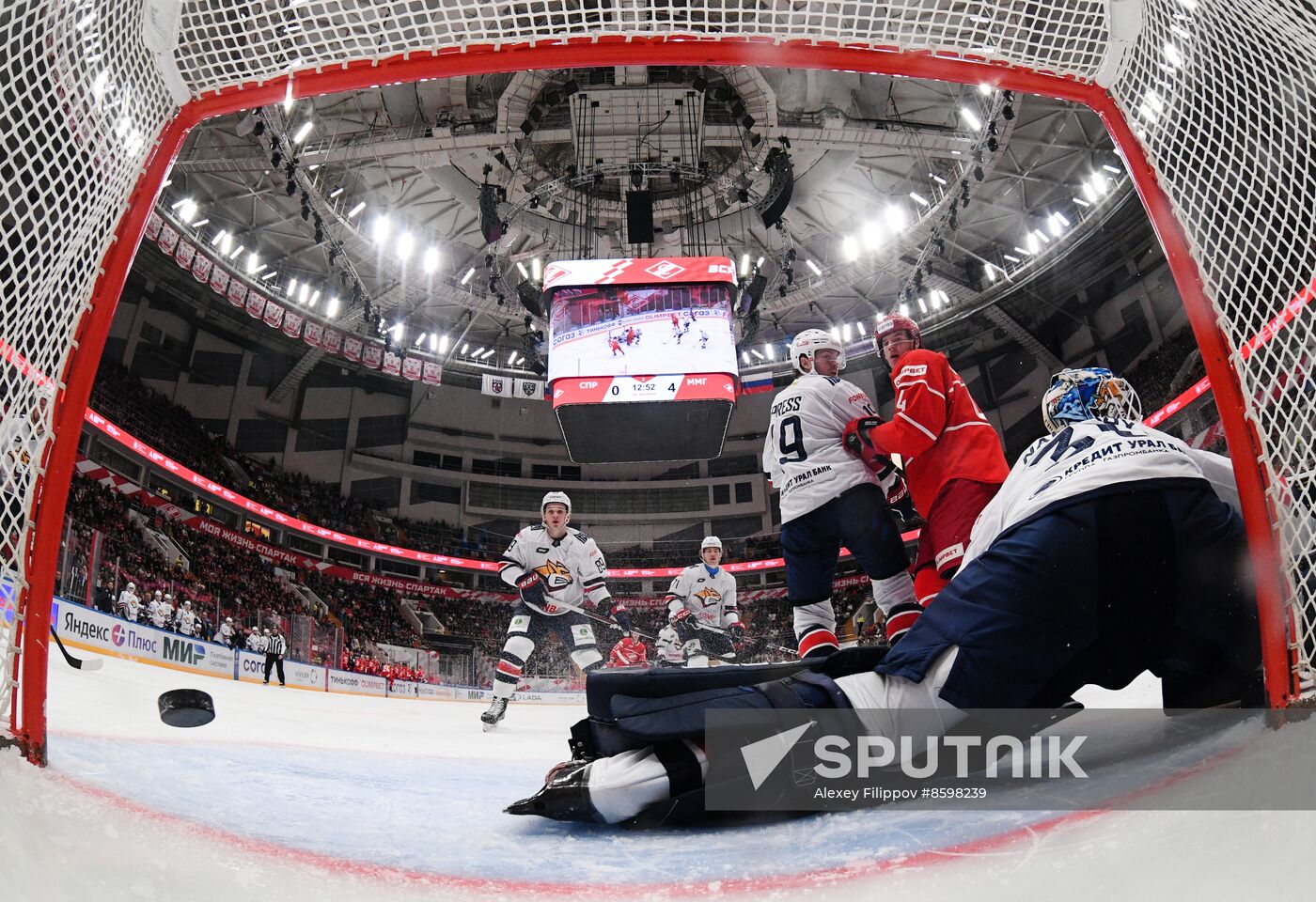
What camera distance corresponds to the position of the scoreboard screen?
442 inches

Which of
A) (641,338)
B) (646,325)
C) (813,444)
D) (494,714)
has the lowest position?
(494,714)

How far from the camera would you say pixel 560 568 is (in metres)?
5.35

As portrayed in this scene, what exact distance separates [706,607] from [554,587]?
8.67ft

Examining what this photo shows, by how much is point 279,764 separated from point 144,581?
42.8 ft

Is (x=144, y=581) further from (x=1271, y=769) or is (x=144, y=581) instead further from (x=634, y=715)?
(x=1271, y=769)

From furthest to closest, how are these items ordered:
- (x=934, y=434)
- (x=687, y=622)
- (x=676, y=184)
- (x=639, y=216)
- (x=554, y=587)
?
(x=676, y=184) < (x=639, y=216) < (x=687, y=622) < (x=554, y=587) < (x=934, y=434)

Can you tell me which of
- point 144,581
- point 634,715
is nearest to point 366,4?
point 634,715

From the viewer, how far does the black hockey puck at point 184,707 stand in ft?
6.84

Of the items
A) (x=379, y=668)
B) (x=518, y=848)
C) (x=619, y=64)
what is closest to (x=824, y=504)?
(x=619, y=64)

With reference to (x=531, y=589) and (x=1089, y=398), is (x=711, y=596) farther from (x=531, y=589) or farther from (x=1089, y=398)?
(x=1089, y=398)

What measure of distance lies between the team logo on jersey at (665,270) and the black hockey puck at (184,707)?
32.8ft

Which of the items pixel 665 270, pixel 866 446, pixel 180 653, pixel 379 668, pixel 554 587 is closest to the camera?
pixel 866 446

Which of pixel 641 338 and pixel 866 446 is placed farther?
pixel 641 338

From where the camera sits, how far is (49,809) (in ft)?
4.07
